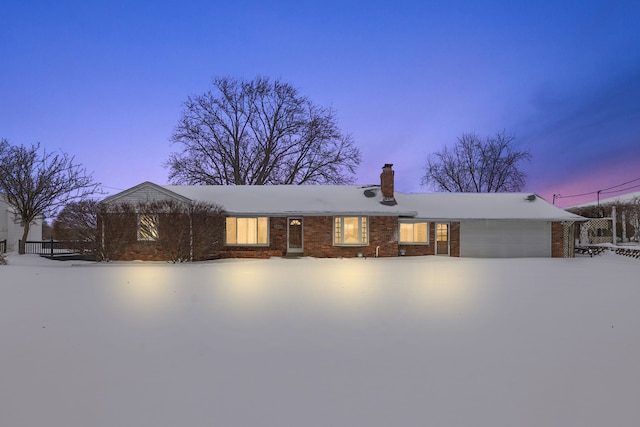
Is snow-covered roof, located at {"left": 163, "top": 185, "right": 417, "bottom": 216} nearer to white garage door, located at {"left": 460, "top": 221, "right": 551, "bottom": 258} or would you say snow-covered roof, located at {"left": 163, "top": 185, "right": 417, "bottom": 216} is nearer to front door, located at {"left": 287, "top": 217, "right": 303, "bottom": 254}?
front door, located at {"left": 287, "top": 217, "right": 303, "bottom": 254}

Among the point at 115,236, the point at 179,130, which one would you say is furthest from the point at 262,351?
the point at 179,130

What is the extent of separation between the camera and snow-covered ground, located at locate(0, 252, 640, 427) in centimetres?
275

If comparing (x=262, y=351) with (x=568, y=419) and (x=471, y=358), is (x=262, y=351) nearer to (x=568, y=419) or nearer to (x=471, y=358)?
(x=471, y=358)

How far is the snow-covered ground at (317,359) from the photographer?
9.02 ft

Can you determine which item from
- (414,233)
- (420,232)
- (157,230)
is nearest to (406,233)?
(414,233)

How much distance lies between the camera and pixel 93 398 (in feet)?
9.59

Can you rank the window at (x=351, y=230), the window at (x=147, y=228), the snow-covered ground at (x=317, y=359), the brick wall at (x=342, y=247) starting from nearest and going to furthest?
the snow-covered ground at (x=317, y=359) → the window at (x=147, y=228) → the brick wall at (x=342, y=247) → the window at (x=351, y=230)

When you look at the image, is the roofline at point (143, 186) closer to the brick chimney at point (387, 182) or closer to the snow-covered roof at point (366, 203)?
the snow-covered roof at point (366, 203)

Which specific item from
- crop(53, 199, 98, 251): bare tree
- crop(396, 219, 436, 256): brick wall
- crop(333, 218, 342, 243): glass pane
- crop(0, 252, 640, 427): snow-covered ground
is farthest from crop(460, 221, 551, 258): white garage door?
crop(53, 199, 98, 251): bare tree

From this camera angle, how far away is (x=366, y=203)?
19.8 metres

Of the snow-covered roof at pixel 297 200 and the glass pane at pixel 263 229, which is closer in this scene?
the snow-covered roof at pixel 297 200

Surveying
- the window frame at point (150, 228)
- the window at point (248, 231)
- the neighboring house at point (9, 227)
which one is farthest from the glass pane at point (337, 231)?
the neighboring house at point (9, 227)

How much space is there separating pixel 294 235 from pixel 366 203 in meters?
4.38

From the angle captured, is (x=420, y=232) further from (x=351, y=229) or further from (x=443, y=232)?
(x=351, y=229)
